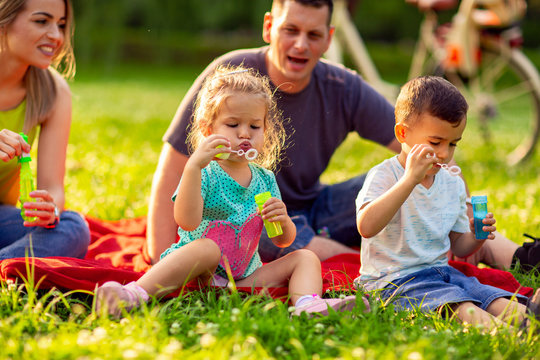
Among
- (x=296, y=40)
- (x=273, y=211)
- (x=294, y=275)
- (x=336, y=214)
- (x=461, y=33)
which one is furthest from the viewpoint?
(x=461, y=33)

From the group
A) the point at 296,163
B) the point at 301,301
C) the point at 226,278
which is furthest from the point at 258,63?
the point at 301,301

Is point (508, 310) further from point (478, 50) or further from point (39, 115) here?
point (478, 50)

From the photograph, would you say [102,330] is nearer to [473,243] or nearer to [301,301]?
[301,301]

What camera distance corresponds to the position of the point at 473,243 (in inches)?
109

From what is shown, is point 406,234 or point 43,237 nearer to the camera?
point 406,234

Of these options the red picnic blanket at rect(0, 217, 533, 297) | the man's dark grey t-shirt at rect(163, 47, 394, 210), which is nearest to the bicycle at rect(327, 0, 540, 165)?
the man's dark grey t-shirt at rect(163, 47, 394, 210)

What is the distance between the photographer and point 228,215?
265 centimetres

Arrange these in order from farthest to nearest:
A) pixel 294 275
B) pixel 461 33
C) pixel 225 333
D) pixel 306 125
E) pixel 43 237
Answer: pixel 461 33 → pixel 306 125 → pixel 43 237 → pixel 294 275 → pixel 225 333

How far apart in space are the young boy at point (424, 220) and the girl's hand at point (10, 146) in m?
1.43

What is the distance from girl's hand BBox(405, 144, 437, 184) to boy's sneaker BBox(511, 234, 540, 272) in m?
1.03

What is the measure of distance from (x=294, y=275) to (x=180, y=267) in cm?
48

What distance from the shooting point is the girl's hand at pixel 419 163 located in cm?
242

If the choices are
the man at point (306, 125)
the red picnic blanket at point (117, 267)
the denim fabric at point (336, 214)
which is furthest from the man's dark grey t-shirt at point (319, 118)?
the red picnic blanket at point (117, 267)

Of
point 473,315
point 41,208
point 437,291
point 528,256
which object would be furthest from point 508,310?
point 41,208
